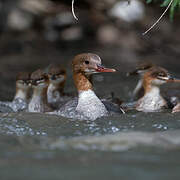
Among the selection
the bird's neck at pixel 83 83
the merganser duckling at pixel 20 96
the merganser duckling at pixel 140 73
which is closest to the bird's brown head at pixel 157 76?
the merganser duckling at pixel 140 73

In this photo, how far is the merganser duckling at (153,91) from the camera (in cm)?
984

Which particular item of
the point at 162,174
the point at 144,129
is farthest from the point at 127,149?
the point at 144,129

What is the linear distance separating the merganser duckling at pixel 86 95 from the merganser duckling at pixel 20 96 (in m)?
1.23

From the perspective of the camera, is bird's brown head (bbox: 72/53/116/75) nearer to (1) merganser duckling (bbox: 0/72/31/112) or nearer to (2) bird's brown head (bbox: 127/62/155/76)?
(1) merganser duckling (bbox: 0/72/31/112)

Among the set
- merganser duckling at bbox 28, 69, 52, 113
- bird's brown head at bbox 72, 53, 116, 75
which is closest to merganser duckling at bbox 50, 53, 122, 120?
bird's brown head at bbox 72, 53, 116, 75

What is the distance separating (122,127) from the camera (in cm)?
748

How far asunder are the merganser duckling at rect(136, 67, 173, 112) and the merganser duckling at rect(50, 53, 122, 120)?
4.19 ft

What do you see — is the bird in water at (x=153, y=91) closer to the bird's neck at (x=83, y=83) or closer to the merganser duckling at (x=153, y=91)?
the merganser duckling at (x=153, y=91)

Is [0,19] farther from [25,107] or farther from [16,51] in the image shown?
[25,107]

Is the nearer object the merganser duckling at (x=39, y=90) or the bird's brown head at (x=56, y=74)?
the merganser duckling at (x=39, y=90)

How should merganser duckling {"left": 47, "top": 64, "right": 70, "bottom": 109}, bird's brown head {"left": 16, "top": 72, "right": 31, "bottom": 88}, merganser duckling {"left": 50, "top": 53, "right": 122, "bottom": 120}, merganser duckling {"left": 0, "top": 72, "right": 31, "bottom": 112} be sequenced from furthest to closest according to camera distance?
merganser duckling {"left": 47, "top": 64, "right": 70, "bottom": 109}, bird's brown head {"left": 16, "top": 72, "right": 31, "bottom": 88}, merganser duckling {"left": 0, "top": 72, "right": 31, "bottom": 112}, merganser duckling {"left": 50, "top": 53, "right": 122, "bottom": 120}

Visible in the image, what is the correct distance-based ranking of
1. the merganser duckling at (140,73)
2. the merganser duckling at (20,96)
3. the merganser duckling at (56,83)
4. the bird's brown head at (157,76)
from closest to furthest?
1. the merganser duckling at (20,96)
2. the bird's brown head at (157,76)
3. the merganser duckling at (56,83)
4. the merganser duckling at (140,73)

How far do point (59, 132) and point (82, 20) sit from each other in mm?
8587

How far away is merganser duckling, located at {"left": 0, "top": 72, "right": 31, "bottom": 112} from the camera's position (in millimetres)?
9790
